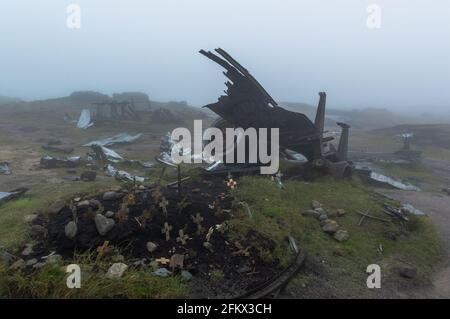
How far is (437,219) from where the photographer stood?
972 centimetres

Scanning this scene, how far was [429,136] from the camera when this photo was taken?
2883 cm

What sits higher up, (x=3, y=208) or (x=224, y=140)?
(x=224, y=140)

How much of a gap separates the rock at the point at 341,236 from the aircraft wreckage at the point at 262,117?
3783 millimetres

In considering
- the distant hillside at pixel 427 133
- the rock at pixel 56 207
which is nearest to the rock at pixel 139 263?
the rock at pixel 56 207

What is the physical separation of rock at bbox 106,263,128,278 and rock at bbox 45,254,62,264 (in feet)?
2.47

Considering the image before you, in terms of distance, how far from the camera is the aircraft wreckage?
11.1m

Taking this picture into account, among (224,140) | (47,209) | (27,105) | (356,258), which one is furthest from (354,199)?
(27,105)

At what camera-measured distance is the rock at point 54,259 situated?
17.7ft

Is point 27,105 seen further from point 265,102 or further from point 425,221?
point 425,221

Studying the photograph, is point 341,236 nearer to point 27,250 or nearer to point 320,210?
point 320,210

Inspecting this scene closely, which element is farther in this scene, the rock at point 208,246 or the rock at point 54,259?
the rock at point 208,246

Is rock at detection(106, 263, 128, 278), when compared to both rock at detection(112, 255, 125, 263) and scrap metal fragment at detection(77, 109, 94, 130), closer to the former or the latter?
rock at detection(112, 255, 125, 263)

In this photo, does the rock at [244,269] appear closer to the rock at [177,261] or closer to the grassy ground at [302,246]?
the grassy ground at [302,246]
